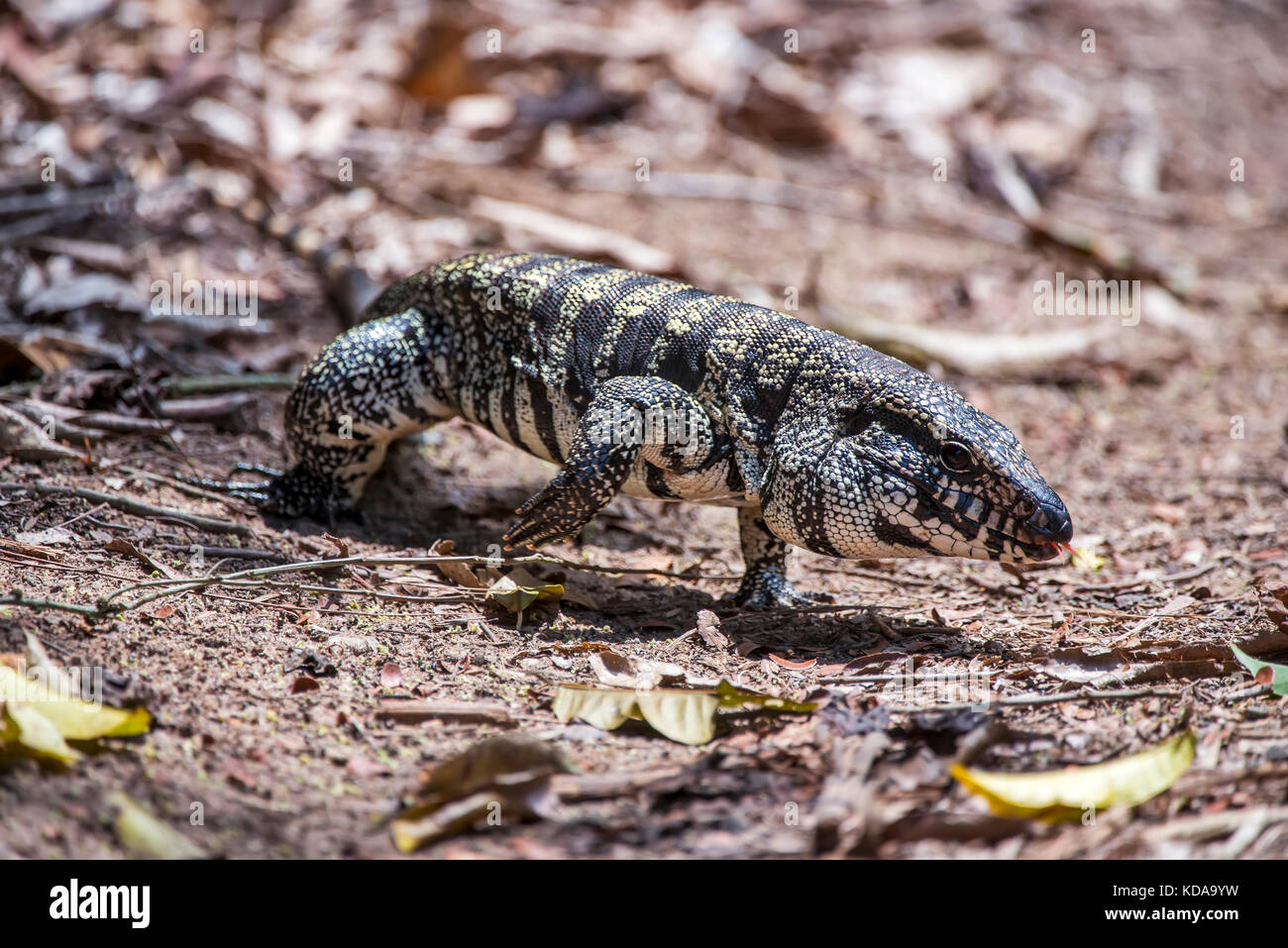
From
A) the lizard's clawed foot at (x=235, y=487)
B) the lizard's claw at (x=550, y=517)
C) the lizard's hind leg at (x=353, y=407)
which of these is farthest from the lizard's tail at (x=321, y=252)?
the lizard's claw at (x=550, y=517)

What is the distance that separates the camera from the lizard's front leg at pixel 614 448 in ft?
18.7

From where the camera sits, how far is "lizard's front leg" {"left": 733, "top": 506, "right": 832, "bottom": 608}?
6.45 m

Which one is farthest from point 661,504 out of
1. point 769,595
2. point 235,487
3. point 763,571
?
point 235,487

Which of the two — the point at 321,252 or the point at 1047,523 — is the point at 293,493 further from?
the point at 1047,523

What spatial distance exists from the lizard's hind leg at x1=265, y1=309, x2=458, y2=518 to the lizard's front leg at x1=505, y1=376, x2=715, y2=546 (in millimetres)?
1339

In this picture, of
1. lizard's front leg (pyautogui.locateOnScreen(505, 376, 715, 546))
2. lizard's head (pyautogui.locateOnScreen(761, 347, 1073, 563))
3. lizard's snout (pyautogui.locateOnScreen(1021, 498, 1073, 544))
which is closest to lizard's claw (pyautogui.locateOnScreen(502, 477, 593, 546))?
lizard's front leg (pyautogui.locateOnScreen(505, 376, 715, 546))

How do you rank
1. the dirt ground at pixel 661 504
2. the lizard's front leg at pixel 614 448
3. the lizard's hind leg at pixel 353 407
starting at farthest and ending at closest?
1. the lizard's hind leg at pixel 353 407
2. the lizard's front leg at pixel 614 448
3. the dirt ground at pixel 661 504

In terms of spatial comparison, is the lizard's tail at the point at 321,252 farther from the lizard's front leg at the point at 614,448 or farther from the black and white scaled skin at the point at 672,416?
the lizard's front leg at the point at 614,448

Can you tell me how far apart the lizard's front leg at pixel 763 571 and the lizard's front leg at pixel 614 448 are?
80 centimetres

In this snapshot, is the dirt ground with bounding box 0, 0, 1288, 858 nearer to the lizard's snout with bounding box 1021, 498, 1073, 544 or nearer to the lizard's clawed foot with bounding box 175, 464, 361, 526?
the lizard's clawed foot with bounding box 175, 464, 361, 526

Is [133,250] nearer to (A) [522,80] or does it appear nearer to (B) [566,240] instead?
(B) [566,240]

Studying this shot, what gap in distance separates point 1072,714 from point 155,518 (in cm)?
477

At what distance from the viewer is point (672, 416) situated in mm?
5863

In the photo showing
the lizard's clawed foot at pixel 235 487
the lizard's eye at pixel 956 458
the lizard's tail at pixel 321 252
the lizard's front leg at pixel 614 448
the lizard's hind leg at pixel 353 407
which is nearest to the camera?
the lizard's eye at pixel 956 458
